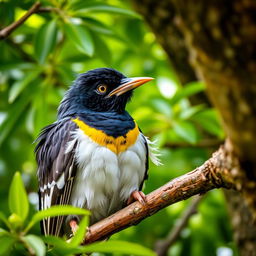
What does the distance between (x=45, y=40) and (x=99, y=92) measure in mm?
882

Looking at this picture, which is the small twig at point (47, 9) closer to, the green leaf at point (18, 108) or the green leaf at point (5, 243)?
the green leaf at point (18, 108)

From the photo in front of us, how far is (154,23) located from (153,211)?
3.34 metres

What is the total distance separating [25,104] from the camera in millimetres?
6094

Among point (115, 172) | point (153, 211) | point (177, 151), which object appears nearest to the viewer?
point (153, 211)

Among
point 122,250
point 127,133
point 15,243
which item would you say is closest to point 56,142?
point 127,133

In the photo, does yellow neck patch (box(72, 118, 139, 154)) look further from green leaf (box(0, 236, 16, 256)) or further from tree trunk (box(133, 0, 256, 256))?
tree trunk (box(133, 0, 256, 256))

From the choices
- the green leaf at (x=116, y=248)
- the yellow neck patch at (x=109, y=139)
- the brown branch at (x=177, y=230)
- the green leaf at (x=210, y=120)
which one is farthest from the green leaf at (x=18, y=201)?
the brown branch at (x=177, y=230)

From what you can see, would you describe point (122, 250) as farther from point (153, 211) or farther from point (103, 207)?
point (103, 207)

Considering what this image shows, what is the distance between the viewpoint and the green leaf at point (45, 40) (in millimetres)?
5249

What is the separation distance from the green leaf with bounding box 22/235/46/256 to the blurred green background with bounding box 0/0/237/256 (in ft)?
7.51

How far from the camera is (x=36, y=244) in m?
2.93

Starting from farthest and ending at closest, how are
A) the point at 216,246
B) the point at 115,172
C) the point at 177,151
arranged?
the point at 177,151, the point at 216,246, the point at 115,172

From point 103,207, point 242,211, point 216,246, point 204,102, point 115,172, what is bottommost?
point 216,246

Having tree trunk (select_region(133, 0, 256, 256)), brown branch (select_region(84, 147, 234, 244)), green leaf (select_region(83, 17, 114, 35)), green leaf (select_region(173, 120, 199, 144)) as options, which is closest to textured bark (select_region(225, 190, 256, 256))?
green leaf (select_region(173, 120, 199, 144))
